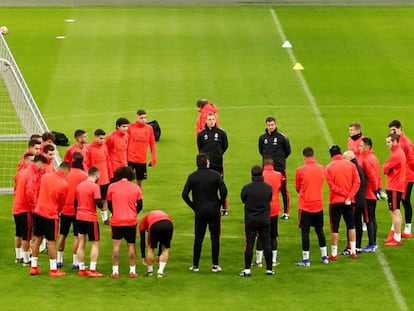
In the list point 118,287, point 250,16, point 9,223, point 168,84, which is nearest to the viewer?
point 118,287

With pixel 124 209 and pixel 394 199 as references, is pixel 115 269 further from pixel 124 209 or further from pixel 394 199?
pixel 394 199

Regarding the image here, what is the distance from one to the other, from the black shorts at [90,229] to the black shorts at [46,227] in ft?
1.44

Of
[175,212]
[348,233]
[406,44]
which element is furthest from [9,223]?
[406,44]

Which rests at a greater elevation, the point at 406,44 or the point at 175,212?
the point at 406,44

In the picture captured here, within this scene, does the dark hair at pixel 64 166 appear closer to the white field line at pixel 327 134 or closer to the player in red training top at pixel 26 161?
the player in red training top at pixel 26 161

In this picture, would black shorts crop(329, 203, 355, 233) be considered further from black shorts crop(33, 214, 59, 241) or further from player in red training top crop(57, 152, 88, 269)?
black shorts crop(33, 214, 59, 241)

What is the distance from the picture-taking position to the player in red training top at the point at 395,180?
24.9 meters

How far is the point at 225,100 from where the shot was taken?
130 ft

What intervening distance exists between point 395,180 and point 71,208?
6490mm

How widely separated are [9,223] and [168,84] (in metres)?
16.2

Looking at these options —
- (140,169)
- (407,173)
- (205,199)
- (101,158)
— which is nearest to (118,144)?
(101,158)

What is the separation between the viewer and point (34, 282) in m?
22.5

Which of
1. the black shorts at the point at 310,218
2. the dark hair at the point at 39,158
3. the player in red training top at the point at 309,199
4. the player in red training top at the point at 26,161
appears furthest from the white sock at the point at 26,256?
the black shorts at the point at 310,218

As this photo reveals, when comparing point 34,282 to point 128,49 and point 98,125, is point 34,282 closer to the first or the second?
point 98,125
